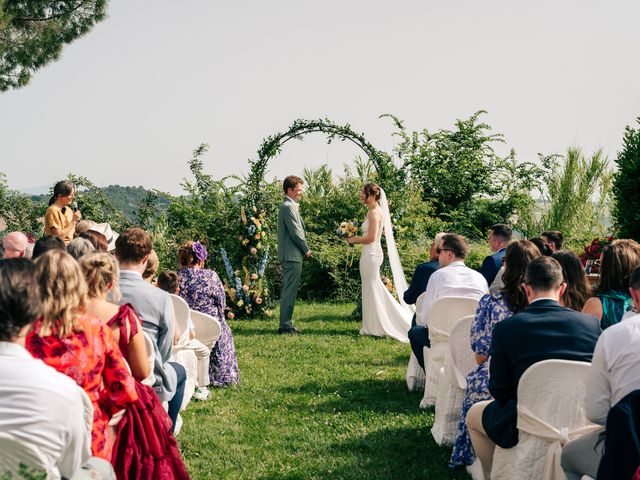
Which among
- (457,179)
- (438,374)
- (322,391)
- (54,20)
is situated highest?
(54,20)

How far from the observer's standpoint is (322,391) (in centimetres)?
720

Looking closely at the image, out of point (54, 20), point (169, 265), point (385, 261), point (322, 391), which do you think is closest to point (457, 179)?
point (385, 261)

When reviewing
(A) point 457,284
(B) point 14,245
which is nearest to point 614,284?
(A) point 457,284

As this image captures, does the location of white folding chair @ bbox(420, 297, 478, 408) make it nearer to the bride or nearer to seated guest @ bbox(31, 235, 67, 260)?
seated guest @ bbox(31, 235, 67, 260)

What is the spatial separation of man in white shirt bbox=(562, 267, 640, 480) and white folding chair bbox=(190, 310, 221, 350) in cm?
369

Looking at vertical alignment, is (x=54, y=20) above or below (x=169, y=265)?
above

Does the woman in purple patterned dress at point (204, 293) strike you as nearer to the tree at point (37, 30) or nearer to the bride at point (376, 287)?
the bride at point (376, 287)

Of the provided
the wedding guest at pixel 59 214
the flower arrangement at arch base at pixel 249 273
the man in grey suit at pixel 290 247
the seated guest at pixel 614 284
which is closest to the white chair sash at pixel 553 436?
the seated guest at pixel 614 284

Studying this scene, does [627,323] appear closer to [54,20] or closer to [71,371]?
[71,371]

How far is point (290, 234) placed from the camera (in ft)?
34.7

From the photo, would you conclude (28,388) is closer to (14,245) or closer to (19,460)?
(19,460)

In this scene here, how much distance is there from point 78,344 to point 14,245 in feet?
11.9

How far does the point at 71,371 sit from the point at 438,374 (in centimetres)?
380

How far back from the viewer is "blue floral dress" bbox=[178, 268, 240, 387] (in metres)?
7.09
